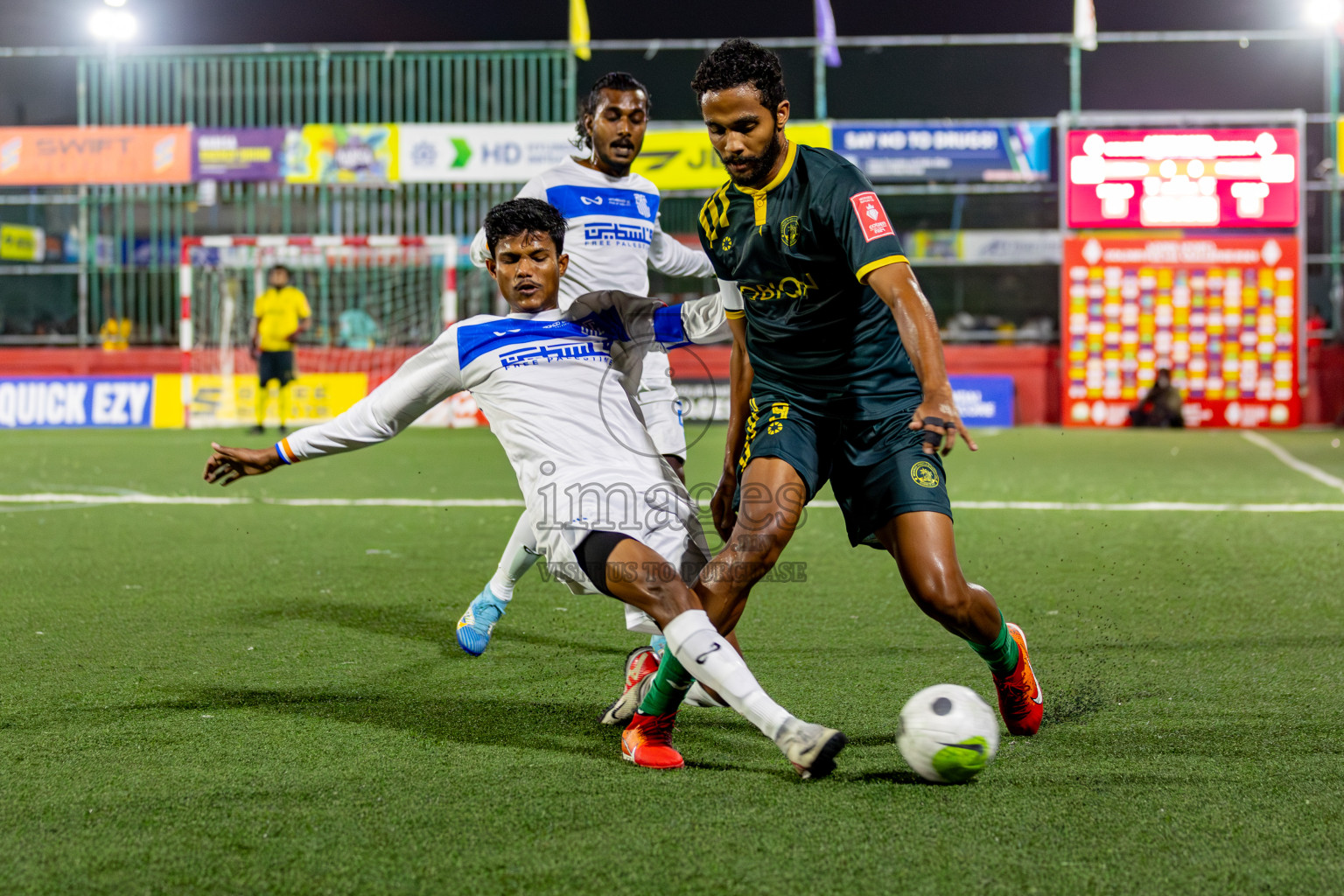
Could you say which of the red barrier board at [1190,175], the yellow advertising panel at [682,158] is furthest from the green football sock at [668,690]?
the red barrier board at [1190,175]

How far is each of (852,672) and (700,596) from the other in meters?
1.04

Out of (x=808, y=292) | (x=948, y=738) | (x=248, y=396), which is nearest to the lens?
(x=948, y=738)

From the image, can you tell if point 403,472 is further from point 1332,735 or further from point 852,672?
point 1332,735

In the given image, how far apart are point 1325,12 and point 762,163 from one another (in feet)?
67.5

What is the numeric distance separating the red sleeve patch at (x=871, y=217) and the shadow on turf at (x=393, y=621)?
1934 millimetres

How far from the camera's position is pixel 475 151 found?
65.3 ft

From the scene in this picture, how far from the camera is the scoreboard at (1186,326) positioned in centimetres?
1973

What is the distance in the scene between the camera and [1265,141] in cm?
1939

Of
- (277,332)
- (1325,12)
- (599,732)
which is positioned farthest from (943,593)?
(1325,12)

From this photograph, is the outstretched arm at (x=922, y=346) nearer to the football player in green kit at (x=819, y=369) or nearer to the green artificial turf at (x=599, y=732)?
the football player in green kit at (x=819, y=369)

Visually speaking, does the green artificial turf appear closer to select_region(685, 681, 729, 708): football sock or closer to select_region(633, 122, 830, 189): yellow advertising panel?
select_region(685, 681, 729, 708): football sock

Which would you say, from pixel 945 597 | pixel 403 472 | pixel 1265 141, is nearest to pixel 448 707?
pixel 945 597

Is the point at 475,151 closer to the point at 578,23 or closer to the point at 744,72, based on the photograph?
the point at 578,23

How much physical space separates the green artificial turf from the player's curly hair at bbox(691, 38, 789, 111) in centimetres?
169
